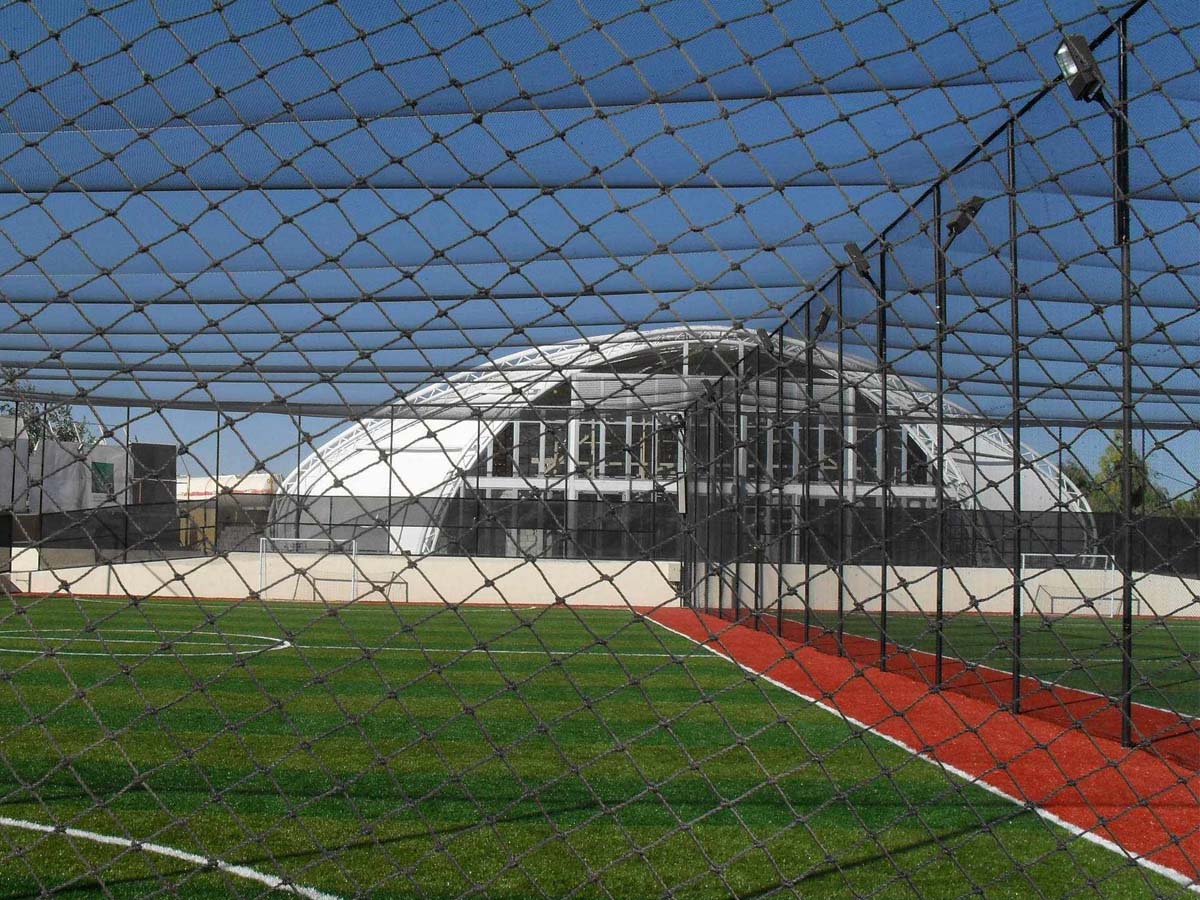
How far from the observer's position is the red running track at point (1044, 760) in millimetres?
3055

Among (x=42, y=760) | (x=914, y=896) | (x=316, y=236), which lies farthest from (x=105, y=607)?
(x=914, y=896)

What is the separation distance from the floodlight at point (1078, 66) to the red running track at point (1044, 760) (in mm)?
2125

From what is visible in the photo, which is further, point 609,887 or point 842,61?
point 842,61

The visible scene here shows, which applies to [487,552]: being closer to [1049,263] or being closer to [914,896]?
[1049,263]

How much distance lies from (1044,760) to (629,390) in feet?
9.39

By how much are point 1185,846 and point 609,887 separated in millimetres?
1760

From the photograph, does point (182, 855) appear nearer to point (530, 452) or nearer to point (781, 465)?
point (781, 465)

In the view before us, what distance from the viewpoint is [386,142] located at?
17.4 feet

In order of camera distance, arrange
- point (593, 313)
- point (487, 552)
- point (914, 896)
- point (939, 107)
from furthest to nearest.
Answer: point (487, 552)
point (593, 313)
point (939, 107)
point (914, 896)

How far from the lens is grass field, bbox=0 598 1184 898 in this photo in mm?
2859

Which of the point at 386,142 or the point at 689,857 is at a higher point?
the point at 386,142

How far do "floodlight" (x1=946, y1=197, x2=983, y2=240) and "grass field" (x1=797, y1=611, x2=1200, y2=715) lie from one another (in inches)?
81.7

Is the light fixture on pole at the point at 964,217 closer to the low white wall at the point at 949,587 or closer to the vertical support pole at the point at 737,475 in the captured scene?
the vertical support pole at the point at 737,475

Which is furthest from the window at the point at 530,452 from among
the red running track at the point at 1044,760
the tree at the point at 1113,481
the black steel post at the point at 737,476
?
the tree at the point at 1113,481
